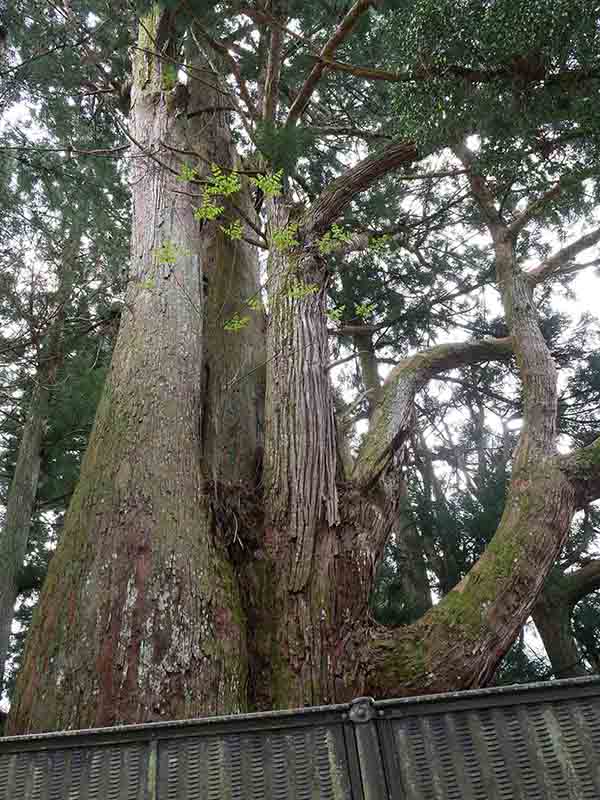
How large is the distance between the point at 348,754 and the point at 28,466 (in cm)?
453

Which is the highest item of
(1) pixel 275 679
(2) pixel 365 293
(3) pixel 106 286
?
(2) pixel 365 293

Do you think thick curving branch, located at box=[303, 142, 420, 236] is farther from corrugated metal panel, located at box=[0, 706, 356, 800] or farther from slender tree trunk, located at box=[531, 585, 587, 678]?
slender tree trunk, located at box=[531, 585, 587, 678]

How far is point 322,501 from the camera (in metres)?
2.73

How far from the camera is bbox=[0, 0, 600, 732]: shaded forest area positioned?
7.32 ft

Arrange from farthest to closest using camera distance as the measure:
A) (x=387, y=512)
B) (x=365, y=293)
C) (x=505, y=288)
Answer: (x=365, y=293), (x=505, y=288), (x=387, y=512)

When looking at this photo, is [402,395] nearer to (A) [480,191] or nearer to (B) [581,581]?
(A) [480,191]

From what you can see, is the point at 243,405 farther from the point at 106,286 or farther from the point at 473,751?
the point at 473,751

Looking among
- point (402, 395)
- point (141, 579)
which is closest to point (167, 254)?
point (402, 395)

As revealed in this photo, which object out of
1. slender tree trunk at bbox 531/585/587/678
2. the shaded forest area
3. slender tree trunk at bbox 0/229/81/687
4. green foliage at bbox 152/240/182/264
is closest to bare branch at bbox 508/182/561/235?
the shaded forest area

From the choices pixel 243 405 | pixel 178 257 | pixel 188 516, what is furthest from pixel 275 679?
pixel 178 257

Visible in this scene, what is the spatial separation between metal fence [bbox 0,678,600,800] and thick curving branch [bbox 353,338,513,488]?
5.56 ft

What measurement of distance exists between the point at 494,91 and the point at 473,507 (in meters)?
3.96

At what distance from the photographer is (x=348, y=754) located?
49.8 inches

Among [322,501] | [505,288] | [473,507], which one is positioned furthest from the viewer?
[473,507]
